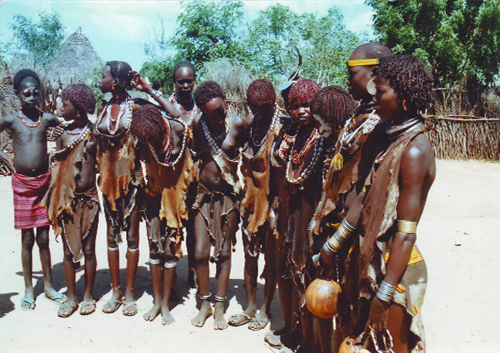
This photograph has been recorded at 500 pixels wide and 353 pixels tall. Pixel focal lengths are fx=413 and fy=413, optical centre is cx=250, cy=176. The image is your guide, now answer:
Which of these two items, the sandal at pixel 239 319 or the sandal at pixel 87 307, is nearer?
the sandal at pixel 239 319

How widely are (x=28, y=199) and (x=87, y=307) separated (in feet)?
4.03

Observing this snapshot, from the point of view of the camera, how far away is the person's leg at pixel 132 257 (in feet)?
13.2

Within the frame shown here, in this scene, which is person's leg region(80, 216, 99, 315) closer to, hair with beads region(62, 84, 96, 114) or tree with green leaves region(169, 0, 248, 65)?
hair with beads region(62, 84, 96, 114)

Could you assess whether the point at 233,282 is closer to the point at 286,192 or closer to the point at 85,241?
the point at 85,241

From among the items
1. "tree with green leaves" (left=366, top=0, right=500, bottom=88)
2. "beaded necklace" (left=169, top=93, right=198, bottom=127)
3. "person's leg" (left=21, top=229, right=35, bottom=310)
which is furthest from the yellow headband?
"tree with green leaves" (left=366, top=0, right=500, bottom=88)

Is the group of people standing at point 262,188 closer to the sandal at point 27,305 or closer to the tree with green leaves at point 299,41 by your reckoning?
the sandal at point 27,305

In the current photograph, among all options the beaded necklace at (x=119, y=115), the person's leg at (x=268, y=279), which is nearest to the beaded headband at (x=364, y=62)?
the person's leg at (x=268, y=279)

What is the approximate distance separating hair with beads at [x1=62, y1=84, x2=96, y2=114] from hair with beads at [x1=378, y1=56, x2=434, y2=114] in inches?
113

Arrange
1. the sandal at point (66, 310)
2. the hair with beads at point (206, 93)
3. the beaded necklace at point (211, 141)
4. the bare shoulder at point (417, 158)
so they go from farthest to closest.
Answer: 1. the sandal at point (66, 310)
2. the beaded necklace at point (211, 141)
3. the hair with beads at point (206, 93)
4. the bare shoulder at point (417, 158)

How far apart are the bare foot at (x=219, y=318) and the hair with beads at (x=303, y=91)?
2.10 meters

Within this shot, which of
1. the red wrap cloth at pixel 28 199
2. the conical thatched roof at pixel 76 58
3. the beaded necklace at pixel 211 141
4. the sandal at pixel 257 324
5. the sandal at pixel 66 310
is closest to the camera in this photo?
the beaded necklace at pixel 211 141

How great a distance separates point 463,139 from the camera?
13.5 meters

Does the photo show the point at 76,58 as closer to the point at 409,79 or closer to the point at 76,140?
the point at 76,140

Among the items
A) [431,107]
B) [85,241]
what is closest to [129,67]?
[85,241]
